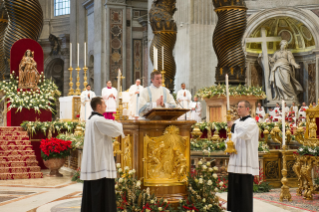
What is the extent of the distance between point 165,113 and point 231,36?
6287 millimetres

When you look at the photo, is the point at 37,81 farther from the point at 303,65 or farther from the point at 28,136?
the point at 303,65

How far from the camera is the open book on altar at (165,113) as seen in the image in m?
5.87

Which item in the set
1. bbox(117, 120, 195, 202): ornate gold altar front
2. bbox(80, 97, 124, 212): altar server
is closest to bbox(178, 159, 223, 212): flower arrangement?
bbox(117, 120, 195, 202): ornate gold altar front

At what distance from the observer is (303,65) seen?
1975 cm

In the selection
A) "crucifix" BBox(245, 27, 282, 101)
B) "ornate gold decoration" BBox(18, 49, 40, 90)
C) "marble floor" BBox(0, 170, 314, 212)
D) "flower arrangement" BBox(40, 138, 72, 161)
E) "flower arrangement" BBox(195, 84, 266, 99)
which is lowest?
"marble floor" BBox(0, 170, 314, 212)

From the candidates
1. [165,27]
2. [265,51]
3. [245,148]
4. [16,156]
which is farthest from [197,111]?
[245,148]

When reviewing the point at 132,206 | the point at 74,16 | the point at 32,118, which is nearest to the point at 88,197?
the point at 132,206

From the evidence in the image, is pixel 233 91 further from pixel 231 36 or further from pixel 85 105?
pixel 85 105

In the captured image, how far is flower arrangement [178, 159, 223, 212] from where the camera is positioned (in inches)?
233

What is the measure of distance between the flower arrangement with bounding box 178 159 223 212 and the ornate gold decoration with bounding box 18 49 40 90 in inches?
349

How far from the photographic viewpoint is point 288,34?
2016 centimetres

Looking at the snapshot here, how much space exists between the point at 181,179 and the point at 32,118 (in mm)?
8668

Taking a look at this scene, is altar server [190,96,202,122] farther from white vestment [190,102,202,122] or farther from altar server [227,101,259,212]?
altar server [227,101,259,212]

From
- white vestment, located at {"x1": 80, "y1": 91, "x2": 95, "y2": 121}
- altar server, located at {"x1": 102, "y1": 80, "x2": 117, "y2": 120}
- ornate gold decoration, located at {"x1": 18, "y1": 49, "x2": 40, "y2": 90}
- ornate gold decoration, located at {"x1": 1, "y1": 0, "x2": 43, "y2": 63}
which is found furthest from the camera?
altar server, located at {"x1": 102, "y1": 80, "x2": 117, "y2": 120}
